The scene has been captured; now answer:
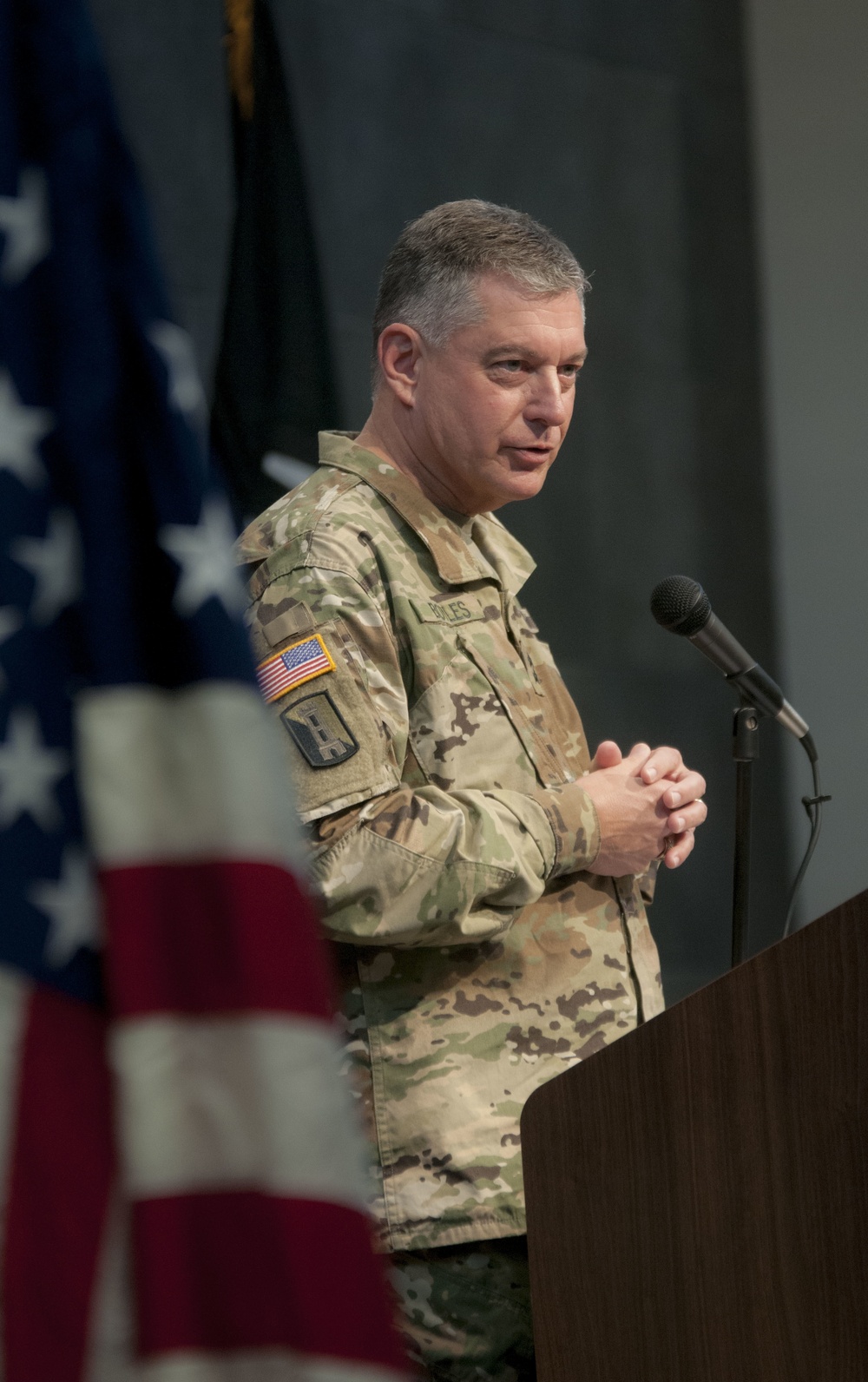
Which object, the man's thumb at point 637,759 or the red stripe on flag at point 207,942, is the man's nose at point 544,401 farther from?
the red stripe on flag at point 207,942

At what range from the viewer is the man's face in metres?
1.66

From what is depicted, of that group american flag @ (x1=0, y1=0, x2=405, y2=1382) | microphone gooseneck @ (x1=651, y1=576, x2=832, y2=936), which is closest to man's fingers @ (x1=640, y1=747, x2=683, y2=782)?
microphone gooseneck @ (x1=651, y1=576, x2=832, y2=936)

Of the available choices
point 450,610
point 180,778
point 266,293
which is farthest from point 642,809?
point 266,293

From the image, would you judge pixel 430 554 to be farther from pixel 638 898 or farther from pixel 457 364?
pixel 638 898

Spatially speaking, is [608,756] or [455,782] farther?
[608,756]

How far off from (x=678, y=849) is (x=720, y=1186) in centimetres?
44

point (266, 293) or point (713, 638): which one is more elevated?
point (266, 293)

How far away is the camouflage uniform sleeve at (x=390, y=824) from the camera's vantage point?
1.39 m

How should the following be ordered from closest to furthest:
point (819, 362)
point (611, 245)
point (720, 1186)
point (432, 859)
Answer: point (720, 1186) < point (432, 859) < point (611, 245) < point (819, 362)

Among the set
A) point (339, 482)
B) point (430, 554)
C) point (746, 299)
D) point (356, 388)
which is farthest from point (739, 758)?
point (746, 299)

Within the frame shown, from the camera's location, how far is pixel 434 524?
1664 millimetres

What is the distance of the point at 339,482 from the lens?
1.67 meters

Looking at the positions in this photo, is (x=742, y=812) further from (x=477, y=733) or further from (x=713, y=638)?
(x=477, y=733)

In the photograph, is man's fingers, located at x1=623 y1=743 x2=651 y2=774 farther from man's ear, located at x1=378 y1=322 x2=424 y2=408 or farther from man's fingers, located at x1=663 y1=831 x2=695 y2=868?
man's ear, located at x1=378 y1=322 x2=424 y2=408
